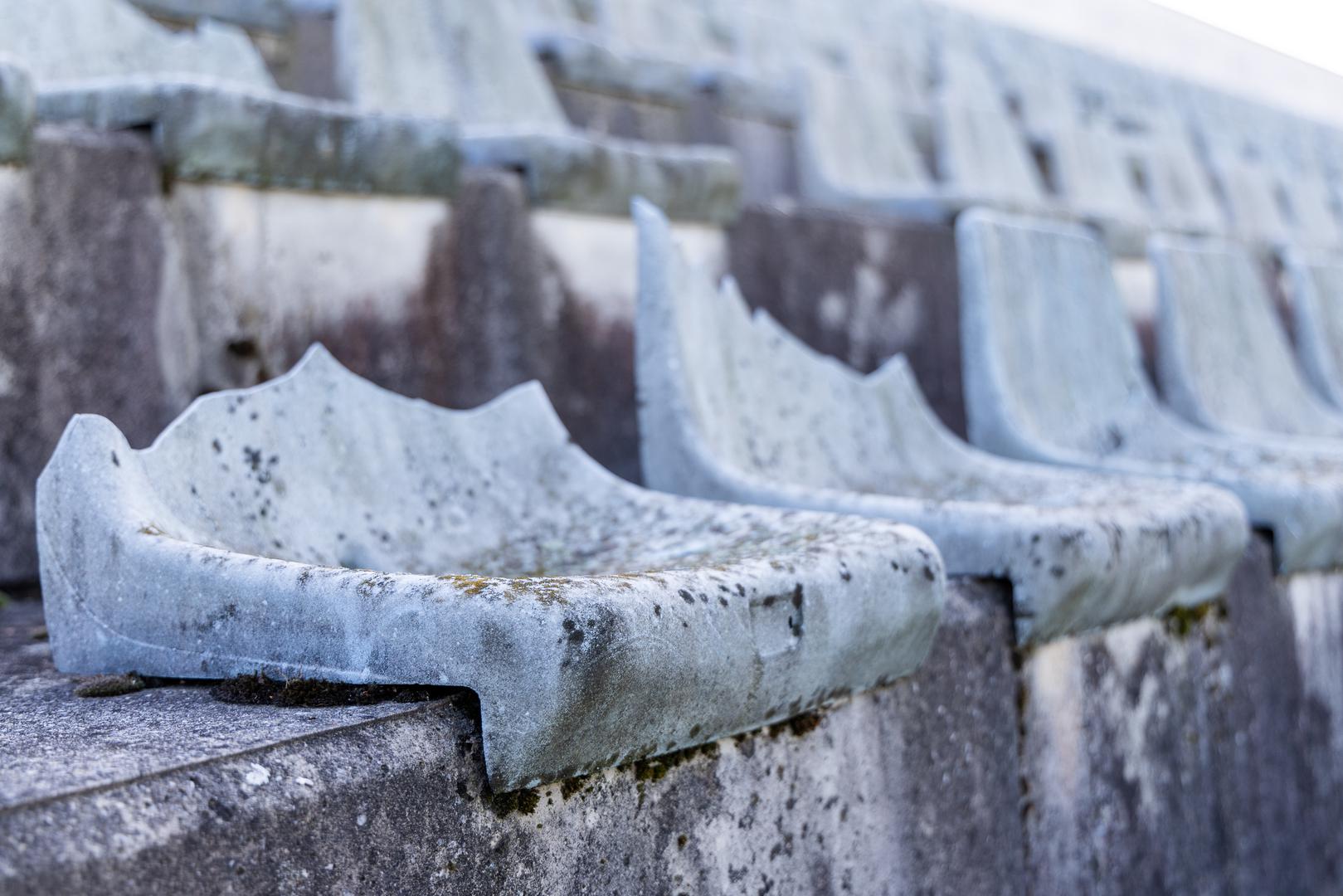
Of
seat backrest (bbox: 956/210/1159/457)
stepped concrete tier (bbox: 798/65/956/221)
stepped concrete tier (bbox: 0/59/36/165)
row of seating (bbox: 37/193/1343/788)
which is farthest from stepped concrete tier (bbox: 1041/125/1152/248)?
stepped concrete tier (bbox: 0/59/36/165)

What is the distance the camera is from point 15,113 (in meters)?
1.44

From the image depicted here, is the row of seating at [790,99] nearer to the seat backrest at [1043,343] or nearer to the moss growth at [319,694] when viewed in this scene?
the seat backrest at [1043,343]

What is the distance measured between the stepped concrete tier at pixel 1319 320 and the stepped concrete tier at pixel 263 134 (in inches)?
104

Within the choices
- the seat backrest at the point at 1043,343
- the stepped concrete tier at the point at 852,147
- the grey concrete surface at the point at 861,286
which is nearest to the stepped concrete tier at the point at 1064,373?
the seat backrest at the point at 1043,343

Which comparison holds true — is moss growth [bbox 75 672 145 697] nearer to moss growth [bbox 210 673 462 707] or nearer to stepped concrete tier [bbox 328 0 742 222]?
moss growth [bbox 210 673 462 707]

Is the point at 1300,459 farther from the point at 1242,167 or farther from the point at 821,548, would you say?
the point at 1242,167

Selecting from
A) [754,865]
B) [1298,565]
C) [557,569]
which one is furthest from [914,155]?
[754,865]

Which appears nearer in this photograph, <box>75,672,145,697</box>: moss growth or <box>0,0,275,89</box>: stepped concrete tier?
<box>75,672,145,697</box>: moss growth

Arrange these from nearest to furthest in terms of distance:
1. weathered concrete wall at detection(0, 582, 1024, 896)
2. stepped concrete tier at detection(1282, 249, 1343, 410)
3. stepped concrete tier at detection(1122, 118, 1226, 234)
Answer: weathered concrete wall at detection(0, 582, 1024, 896) < stepped concrete tier at detection(1282, 249, 1343, 410) < stepped concrete tier at detection(1122, 118, 1226, 234)

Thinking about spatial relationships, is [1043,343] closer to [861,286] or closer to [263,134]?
[861,286]

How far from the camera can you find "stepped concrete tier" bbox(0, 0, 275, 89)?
1974 millimetres

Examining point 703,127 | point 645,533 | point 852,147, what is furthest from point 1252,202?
point 645,533

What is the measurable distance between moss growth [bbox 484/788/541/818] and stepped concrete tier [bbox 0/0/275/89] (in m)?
1.50

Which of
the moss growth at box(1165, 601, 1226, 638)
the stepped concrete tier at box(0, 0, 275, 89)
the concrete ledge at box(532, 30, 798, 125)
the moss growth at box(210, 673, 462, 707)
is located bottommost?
the moss growth at box(1165, 601, 1226, 638)
